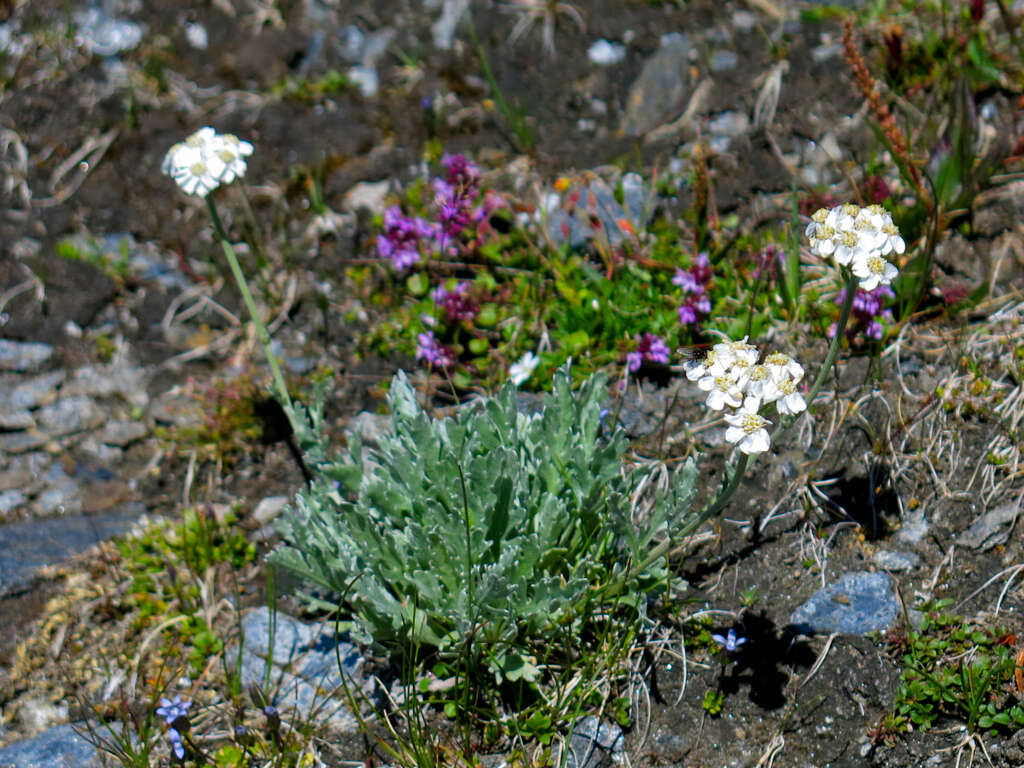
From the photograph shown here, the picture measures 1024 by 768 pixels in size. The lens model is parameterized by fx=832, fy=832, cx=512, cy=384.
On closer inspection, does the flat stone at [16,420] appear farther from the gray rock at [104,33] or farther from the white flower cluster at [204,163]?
the gray rock at [104,33]

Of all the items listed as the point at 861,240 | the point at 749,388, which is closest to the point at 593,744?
the point at 749,388

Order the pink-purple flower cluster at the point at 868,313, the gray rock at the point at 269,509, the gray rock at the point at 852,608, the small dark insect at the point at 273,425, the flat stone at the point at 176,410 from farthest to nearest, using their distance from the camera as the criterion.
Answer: the flat stone at the point at 176,410 < the small dark insect at the point at 273,425 < the gray rock at the point at 269,509 < the pink-purple flower cluster at the point at 868,313 < the gray rock at the point at 852,608

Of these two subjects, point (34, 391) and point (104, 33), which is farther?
point (104, 33)

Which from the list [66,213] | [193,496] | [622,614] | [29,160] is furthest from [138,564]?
[29,160]

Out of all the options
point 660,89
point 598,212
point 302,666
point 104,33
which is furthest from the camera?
point 104,33

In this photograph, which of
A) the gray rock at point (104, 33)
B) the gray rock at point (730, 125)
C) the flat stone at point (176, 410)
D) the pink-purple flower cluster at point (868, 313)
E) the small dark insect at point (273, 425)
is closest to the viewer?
the pink-purple flower cluster at point (868, 313)

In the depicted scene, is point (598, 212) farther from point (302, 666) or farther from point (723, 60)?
point (302, 666)

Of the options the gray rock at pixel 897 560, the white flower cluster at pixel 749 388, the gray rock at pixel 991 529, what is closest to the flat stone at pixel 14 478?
the white flower cluster at pixel 749 388
